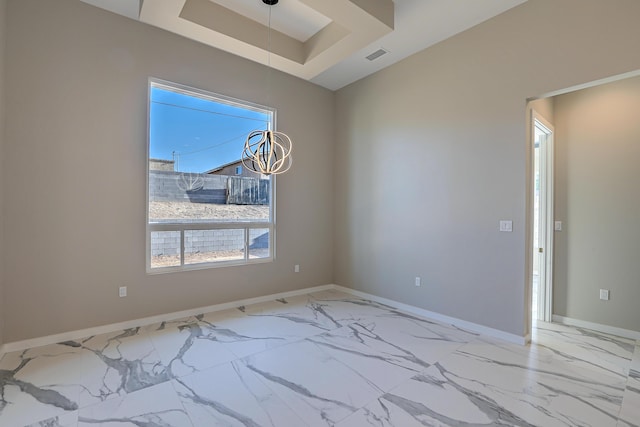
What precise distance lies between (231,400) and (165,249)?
2.15m

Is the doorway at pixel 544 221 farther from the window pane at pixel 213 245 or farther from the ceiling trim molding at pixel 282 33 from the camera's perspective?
the window pane at pixel 213 245

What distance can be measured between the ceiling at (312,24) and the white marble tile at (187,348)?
3189mm

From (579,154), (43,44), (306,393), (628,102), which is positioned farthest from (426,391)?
(43,44)

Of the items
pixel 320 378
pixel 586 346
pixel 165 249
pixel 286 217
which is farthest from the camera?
pixel 286 217

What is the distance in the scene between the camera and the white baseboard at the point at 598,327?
3.20 metres

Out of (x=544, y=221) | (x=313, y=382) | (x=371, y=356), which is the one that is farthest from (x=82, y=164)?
(x=544, y=221)

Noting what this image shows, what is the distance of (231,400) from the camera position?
2.09m

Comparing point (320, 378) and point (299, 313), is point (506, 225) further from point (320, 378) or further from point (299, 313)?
point (299, 313)

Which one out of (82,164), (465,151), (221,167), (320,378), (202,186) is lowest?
(320,378)

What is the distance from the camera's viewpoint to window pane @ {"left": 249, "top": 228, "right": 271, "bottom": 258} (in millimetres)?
4344

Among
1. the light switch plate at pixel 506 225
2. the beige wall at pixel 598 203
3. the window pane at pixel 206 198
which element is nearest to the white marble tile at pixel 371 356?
the light switch plate at pixel 506 225

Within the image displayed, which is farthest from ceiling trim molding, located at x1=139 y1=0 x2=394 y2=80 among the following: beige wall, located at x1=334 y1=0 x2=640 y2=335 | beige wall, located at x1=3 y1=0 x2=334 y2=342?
beige wall, located at x1=334 y1=0 x2=640 y2=335

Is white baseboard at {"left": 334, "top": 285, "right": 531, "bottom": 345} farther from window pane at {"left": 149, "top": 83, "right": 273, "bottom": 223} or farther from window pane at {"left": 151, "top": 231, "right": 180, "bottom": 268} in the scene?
window pane at {"left": 151, "top": 231, "right": 180, "bottom": 268}

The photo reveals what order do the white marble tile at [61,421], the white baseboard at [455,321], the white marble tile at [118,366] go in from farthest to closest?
the white baseboard at [455,321] → the white marble tile at [118,366] → the white marble tile at [61,421]
